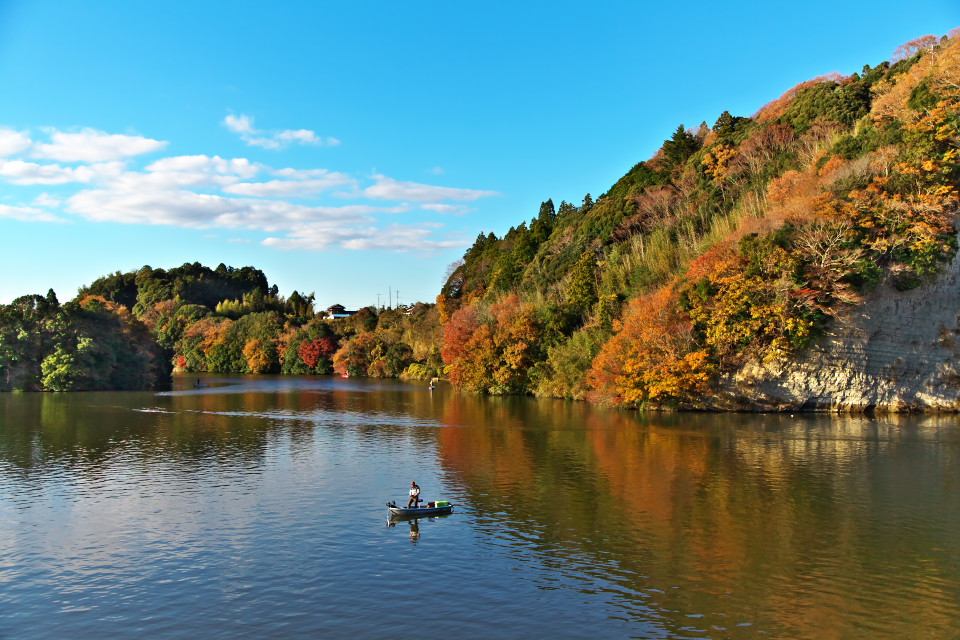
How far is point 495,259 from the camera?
118 meters

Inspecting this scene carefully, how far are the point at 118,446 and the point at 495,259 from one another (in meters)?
81.7

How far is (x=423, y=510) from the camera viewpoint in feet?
86.0

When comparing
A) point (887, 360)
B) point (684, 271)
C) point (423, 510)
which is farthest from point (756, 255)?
point (423, 510)

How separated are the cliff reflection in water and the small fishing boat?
1814 millimetres

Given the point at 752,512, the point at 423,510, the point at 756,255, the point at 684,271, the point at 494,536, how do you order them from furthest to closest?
the point at 684,271 < the point at 756,255 < the point at 752,512 < the point at 423,510 < the point at 494,536

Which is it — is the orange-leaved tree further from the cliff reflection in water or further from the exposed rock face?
the cliff reflection in water

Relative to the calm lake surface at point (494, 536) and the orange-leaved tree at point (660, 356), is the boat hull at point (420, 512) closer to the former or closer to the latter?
the calm lake surface at point (494, 536)

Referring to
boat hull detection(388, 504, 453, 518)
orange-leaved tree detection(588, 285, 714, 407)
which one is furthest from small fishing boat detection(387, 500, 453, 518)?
orange-leaved tree detection(588, 285, 714, 407)

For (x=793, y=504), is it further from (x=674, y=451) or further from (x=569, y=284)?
(x=569, y=284)

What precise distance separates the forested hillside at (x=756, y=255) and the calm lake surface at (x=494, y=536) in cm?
887

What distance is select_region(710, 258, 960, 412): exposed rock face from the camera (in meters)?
50.5

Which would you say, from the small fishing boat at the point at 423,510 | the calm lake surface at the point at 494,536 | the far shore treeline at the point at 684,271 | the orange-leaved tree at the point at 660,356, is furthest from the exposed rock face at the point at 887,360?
the small fishing boat at the point at 423,510

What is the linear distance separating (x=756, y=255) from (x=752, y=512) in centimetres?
2918

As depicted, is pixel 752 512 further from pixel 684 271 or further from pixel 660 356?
pixel 684 271
